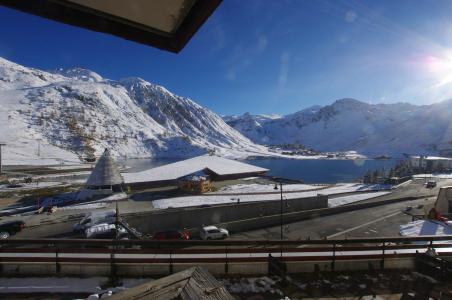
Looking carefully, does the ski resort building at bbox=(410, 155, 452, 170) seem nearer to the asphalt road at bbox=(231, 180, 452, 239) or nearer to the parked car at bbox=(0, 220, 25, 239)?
the asphalt road at bbox=(231, 180, 452, 239)

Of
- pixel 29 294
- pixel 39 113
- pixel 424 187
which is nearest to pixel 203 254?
pixel 29 294

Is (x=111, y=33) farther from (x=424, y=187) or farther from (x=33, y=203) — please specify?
(x=424, y=187)

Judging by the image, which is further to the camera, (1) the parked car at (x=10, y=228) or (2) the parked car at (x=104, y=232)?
(1) the parked car at (x=10, y=228)

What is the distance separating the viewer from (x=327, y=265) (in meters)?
9.33

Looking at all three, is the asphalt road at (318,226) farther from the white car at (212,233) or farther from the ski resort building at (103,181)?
the ski resort building at (103,181)

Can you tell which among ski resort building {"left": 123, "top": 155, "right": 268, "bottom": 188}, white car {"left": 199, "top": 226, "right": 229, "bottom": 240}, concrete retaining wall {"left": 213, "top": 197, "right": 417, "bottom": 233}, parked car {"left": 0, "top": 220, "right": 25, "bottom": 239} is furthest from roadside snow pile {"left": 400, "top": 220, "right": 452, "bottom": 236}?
ski resort building {"left": 123, "top": 155, "right": 268, "bottom": 188}

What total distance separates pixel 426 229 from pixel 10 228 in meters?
36.6

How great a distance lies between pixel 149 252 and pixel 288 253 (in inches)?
178

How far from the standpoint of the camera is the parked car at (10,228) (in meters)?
28.1

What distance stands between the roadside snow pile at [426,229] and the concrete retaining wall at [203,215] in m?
15.0

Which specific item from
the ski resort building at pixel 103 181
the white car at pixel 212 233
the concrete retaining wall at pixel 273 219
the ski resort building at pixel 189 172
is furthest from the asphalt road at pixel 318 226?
the ski resort building at pixel 189 172

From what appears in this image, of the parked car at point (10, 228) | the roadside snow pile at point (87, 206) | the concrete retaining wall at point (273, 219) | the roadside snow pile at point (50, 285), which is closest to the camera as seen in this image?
the roadside snow pile at point (50, 285)

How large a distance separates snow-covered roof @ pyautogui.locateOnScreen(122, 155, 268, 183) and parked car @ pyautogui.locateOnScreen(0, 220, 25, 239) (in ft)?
84.6

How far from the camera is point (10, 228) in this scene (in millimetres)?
28688
